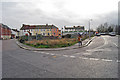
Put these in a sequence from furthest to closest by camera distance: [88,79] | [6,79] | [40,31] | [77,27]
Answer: [77,27], [40,31], [6,79], [88,79]

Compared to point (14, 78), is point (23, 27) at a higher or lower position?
higher

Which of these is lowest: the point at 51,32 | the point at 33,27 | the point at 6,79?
the point at 6,79

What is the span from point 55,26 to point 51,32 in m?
7.60

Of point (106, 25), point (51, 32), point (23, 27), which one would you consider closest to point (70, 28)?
point (51, 32)

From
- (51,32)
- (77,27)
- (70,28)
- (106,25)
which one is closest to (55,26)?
(51,32)

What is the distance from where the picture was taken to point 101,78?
3.38m

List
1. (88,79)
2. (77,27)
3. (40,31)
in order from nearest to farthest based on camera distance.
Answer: (88,79), (40,31), (77,27)

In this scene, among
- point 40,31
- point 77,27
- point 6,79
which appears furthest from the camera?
point 77,27

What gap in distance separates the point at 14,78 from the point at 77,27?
83.3 metres

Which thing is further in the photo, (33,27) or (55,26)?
(55,26)

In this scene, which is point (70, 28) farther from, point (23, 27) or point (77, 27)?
point (23, 27)

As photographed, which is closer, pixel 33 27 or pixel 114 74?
Answer: pixel 114 74

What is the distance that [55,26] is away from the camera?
2537 inches

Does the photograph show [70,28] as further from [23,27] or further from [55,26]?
[23,27]
